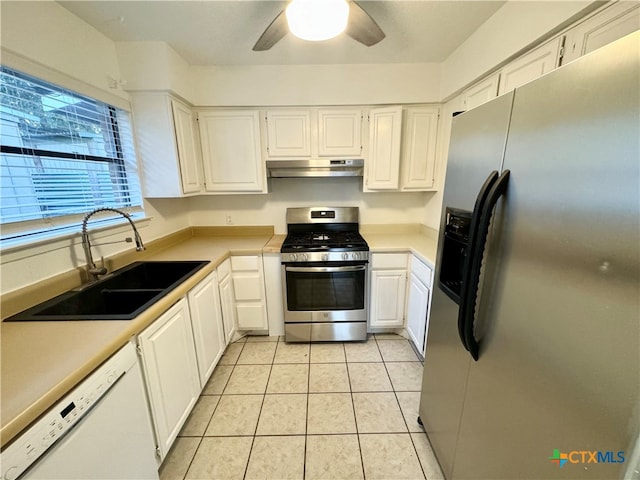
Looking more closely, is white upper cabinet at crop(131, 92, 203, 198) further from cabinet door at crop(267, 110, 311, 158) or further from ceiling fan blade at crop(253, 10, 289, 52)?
ceiling fan blade at crop(253, 10, 289, 52)

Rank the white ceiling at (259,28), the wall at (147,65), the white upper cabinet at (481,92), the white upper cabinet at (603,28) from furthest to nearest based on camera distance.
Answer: the wall at (147,65), the white upper cabinet at (481,92), the white ceiling at (259,28), the white upper cabinet at (603,28)

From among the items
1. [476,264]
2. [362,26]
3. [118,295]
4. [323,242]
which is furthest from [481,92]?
[118,295]

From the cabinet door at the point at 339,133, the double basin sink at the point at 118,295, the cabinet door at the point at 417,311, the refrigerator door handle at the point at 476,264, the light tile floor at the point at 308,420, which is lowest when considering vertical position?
the light tile floor at the point at 308,420

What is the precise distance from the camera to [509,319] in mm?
796

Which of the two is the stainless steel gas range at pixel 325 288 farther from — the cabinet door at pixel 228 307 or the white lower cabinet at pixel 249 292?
the cabinet door at pixel 228 307

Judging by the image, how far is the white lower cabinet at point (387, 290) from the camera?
2256 mm

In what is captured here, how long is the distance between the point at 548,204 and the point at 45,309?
2021 mm

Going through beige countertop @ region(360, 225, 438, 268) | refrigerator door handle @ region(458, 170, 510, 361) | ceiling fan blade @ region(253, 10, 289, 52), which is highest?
ceiling fan blade @ region(253, 10, 289, 52)

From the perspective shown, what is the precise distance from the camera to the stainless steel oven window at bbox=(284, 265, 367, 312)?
2.21m

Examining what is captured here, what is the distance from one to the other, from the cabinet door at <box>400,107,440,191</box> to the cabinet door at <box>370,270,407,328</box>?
900 millimetres

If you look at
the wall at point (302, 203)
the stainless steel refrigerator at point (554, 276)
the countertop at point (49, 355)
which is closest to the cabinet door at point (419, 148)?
the wall at point (302, 203)

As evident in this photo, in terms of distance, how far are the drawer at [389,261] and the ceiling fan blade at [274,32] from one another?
169 centimetres

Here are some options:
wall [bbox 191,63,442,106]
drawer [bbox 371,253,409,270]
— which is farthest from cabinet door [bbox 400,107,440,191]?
drawer [bbox 371,253,409,270]

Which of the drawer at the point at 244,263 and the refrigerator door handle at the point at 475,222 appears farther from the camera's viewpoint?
the drawer at the point at 244,263
